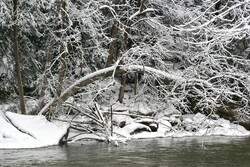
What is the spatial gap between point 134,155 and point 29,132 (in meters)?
4.34

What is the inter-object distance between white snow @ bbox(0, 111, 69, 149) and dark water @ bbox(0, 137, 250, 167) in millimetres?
641

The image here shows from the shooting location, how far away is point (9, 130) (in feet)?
47.6

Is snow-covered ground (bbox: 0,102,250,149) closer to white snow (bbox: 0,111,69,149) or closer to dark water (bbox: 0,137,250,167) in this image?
white snow (bbox: 0,111,69,149)

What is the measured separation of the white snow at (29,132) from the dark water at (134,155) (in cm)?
64

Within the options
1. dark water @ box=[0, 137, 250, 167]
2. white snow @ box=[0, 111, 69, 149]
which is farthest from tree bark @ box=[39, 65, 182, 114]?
dark water @ box=[0, 137, 250, 167]

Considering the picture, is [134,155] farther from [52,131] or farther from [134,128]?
[134,128]

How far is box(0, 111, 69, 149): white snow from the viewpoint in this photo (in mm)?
14195

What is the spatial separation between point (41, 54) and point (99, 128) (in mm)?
5240

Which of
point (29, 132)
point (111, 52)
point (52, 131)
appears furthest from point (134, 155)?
point (111, 52)

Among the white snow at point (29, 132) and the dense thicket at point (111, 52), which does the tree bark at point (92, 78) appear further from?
the white snow at point (29, 132)

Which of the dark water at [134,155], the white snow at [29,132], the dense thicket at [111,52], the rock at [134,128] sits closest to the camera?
the dark water at [134,155]

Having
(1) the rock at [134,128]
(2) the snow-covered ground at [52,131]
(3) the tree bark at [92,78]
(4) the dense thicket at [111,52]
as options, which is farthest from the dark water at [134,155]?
(1) the rock at [134,128]

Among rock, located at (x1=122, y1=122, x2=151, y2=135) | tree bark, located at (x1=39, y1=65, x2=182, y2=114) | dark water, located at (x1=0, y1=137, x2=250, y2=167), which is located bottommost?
rock, located at (x1=122, y1=122, x2=151, y2=135)

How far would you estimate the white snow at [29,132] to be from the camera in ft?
46.6
